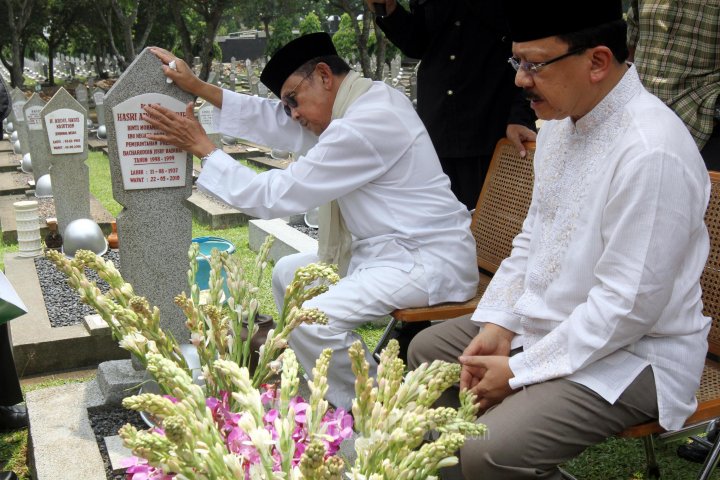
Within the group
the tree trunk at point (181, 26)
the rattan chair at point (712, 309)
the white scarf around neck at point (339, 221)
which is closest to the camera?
the rattan chair at point (712, 309)

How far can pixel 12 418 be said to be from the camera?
376 centimetres

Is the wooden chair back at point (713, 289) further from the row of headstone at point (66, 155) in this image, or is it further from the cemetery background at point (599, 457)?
the row of headstone at point (66, 155)

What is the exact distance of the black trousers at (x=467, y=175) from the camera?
13.3 feet

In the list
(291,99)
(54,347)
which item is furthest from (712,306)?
(54,347)

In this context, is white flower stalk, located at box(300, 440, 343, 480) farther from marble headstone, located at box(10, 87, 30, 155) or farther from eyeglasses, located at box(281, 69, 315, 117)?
marble headstone, located at box(10, 87, 30, 155)

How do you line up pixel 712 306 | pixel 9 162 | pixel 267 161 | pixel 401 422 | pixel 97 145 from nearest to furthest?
1. pixel 401 422
2. pixel 712 306
3. pixel 267 161
4. pixel 9 162
5. pixel 97 145

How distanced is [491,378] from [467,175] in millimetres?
1967

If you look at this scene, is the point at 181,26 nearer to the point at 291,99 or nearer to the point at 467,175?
the point at 467,175

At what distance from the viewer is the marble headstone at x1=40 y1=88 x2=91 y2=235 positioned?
7461 mm

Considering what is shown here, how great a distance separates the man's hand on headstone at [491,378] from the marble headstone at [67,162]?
5970mm

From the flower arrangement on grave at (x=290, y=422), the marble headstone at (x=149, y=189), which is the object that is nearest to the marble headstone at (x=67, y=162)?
the marble headstone at (x=149, y=189)

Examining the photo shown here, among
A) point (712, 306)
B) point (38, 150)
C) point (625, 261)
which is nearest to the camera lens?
point (625, 261)

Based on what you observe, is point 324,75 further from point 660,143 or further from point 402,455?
point 402,455

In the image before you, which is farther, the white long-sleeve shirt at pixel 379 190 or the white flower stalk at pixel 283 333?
the white long-sleeve shirt at pixel 379 190
